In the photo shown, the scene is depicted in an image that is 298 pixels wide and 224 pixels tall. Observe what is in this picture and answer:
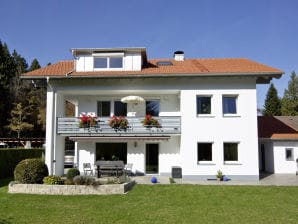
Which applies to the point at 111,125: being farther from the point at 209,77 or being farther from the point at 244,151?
the point at 244,151

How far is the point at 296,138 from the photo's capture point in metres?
27.5

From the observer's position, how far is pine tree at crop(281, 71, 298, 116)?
63.6 metres

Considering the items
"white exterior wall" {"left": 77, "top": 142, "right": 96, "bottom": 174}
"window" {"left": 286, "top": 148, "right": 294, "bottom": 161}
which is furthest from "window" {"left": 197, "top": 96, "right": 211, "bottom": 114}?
"window" {"left": 286, "top": 148, "right": 294, "bottom": 161}

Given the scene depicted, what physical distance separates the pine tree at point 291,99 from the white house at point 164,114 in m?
43.2

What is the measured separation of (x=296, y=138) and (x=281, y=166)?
290 centimetres

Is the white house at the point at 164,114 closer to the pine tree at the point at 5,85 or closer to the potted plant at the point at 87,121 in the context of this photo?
the potted plant at the point at 87,121

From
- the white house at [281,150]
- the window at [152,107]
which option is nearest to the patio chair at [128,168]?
the window at [152,107]

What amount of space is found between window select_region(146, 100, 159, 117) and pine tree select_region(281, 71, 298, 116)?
46601 mm

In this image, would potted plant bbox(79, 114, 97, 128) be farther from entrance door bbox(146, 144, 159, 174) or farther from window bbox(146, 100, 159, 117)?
entrance door bbox(146, 144, 159, 174)

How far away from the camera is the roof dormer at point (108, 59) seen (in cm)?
2538

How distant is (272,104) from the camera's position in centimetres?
6800

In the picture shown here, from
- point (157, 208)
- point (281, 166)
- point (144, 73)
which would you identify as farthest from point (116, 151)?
point (281, 166)

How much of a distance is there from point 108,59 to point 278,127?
17885 millimetres

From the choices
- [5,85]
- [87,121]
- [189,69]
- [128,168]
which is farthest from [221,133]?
[5,85]
